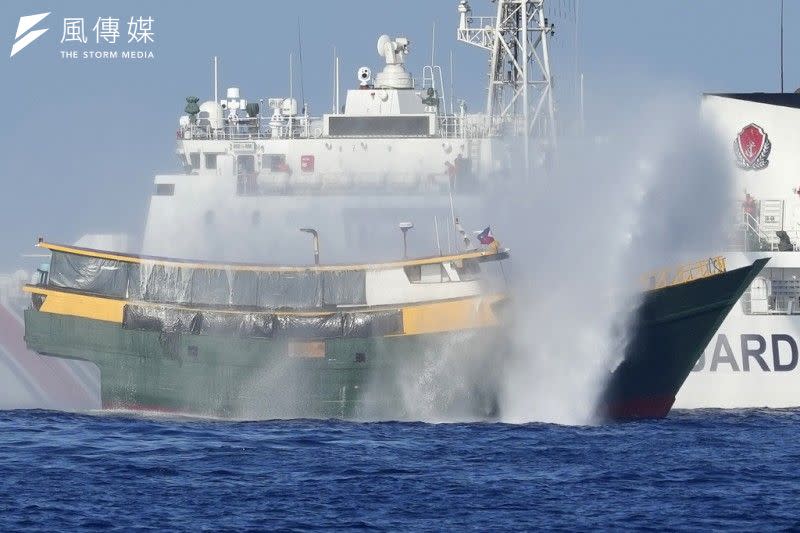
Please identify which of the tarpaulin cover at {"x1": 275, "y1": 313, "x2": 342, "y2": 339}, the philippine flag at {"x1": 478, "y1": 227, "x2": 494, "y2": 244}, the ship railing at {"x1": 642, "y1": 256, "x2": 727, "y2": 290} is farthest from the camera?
the ship railing at {"x1": 642, "y1": 256, "x2": 727, "y2": 290}

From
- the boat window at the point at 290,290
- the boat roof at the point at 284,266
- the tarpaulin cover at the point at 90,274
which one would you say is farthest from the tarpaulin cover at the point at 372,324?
the tarpaulin cover at the point at 90,274

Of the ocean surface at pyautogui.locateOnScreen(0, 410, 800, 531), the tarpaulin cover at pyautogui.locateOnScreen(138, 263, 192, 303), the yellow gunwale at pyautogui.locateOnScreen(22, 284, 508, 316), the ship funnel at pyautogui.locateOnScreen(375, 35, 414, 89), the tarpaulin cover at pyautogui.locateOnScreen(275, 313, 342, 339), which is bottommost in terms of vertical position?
the ocean surface at pyautogui.locateOnScreen(0, 410, 800, 531)

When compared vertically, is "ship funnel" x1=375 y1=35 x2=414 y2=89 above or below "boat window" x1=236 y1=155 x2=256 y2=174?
above

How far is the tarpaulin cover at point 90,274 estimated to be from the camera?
3909cm

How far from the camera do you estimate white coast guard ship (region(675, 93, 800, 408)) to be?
41.8m

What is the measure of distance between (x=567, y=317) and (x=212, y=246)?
38.4 ft

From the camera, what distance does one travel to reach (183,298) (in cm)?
3897

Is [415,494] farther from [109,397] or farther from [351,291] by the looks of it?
[109,397]

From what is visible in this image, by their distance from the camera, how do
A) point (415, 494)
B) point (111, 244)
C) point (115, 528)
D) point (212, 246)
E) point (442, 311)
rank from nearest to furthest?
1. point (115, 528)
2. point (415, 494)
3. point (442, 311)
4. point (212, 246)
5. point (111, 244)

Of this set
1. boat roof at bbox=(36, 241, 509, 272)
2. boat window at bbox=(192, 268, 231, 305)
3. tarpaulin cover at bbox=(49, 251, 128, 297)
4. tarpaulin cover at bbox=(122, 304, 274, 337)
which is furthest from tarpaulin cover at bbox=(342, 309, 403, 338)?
A: tarpaulin cover at bbox=(49, 251, 128, 297)

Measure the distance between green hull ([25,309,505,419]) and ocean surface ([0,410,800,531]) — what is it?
37.6 inches

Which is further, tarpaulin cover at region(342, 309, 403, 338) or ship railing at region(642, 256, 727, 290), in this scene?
ship railing at region(642, 256, 727, 290)

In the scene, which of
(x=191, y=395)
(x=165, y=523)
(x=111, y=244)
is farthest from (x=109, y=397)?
(x=165, y=523)

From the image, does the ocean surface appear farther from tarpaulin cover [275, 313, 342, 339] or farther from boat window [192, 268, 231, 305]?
boat window [192, 268, 231, 305]
